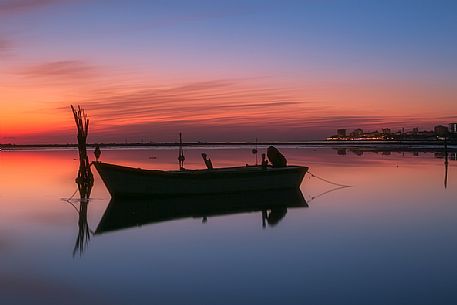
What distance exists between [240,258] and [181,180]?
10.2 metres

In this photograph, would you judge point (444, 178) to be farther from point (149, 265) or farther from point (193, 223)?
point (149, 265)

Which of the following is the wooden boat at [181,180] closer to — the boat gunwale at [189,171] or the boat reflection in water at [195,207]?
the boat gunwale at [189,171]

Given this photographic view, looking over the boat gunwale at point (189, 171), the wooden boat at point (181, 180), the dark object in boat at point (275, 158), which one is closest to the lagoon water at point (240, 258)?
the wooden boat at point (181, 180)

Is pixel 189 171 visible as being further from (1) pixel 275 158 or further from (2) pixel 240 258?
(2) pixel 240 258

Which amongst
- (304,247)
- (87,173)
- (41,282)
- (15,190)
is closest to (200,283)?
(41,282)

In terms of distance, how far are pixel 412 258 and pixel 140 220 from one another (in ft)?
27.8

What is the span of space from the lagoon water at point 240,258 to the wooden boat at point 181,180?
1636 mm

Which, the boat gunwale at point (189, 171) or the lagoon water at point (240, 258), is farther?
the boat gunwale at point (189, 171)

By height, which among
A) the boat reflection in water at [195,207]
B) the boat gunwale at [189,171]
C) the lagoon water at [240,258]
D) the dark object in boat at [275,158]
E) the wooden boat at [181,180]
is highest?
the dark object in boat at [275,158]

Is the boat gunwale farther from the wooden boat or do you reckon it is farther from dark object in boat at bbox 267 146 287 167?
dark object in boat at bbox 267 146 287 167

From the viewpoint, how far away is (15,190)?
24.5 metres

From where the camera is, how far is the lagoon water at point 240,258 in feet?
27.0

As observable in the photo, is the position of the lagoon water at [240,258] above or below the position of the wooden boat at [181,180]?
below

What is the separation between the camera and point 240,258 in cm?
1064
